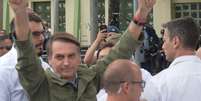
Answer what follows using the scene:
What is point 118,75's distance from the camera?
305cm

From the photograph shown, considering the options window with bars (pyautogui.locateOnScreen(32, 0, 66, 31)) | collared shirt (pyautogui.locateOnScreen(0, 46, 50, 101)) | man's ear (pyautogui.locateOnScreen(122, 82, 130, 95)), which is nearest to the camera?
man's ear (pyautogui.locateOnScreen(122, 82, 130, 95))

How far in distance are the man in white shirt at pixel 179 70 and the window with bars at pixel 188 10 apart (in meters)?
20.5

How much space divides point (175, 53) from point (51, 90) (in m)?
0.95

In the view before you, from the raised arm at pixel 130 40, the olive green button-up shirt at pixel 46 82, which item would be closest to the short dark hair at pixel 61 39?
the olive green button-up shirt at pixel 46 82

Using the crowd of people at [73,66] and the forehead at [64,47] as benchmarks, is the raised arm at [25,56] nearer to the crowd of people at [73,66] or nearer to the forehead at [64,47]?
the crowd of people at [73,66]

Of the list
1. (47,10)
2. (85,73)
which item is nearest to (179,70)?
→ (85,73)

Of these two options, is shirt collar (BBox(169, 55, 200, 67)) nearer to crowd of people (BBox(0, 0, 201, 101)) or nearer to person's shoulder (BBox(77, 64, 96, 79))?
crowd of people (BBox(0, 0, 201, 101))

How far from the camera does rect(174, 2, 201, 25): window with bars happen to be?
2444 cm

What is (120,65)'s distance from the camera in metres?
3.08

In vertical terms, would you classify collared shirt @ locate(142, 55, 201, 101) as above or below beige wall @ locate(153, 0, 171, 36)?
below

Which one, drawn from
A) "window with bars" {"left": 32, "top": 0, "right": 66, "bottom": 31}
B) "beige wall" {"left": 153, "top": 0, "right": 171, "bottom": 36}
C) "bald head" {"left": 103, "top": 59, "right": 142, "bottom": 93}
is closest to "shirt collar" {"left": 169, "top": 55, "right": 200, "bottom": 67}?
"bald head" {"left": 103, "top": 59, "right": 142, "bottom": 93}

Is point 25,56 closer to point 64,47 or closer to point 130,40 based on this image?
point 64,47

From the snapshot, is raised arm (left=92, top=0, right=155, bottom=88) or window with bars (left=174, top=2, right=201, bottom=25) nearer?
raised arm (left=92, top=0, right=155, bottom=88)

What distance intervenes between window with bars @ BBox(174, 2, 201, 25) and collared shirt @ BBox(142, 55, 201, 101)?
67.8 feet
